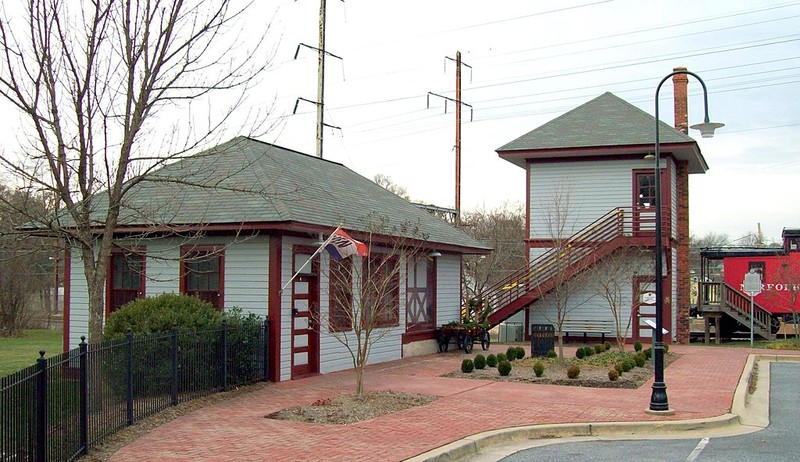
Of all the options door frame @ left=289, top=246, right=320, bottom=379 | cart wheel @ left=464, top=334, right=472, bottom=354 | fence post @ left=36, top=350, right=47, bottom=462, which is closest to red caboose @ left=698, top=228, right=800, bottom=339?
cart wheel @ left=464, top=334, right=472, bottom=354

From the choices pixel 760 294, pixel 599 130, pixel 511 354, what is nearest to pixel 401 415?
pixel 511 354

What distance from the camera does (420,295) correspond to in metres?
23.3

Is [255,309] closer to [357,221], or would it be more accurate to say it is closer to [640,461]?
[357,221]

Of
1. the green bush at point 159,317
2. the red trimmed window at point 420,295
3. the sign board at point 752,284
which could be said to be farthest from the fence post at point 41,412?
the sign board at point 752,284

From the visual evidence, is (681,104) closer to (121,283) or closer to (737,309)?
(737,309)

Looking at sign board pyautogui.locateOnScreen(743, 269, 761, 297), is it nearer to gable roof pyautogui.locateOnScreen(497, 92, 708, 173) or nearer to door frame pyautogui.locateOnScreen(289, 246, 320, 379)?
gable roof pyautogui.locateOnScreen(497, 92, 708, 173)

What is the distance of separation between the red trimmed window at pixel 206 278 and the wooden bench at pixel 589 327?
1595 centimetres

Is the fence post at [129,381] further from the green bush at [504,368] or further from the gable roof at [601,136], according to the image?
the gable roof at [601,136]

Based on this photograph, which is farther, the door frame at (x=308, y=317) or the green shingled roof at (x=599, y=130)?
the green shingled roof at (x=599, y=130)

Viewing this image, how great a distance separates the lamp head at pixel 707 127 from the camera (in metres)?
13.5

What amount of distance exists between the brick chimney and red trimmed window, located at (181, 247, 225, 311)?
21785 mm

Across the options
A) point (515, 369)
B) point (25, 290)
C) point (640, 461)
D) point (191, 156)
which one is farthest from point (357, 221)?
point (25, 290)

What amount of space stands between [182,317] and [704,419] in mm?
8480

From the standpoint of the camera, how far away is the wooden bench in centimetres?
3012
